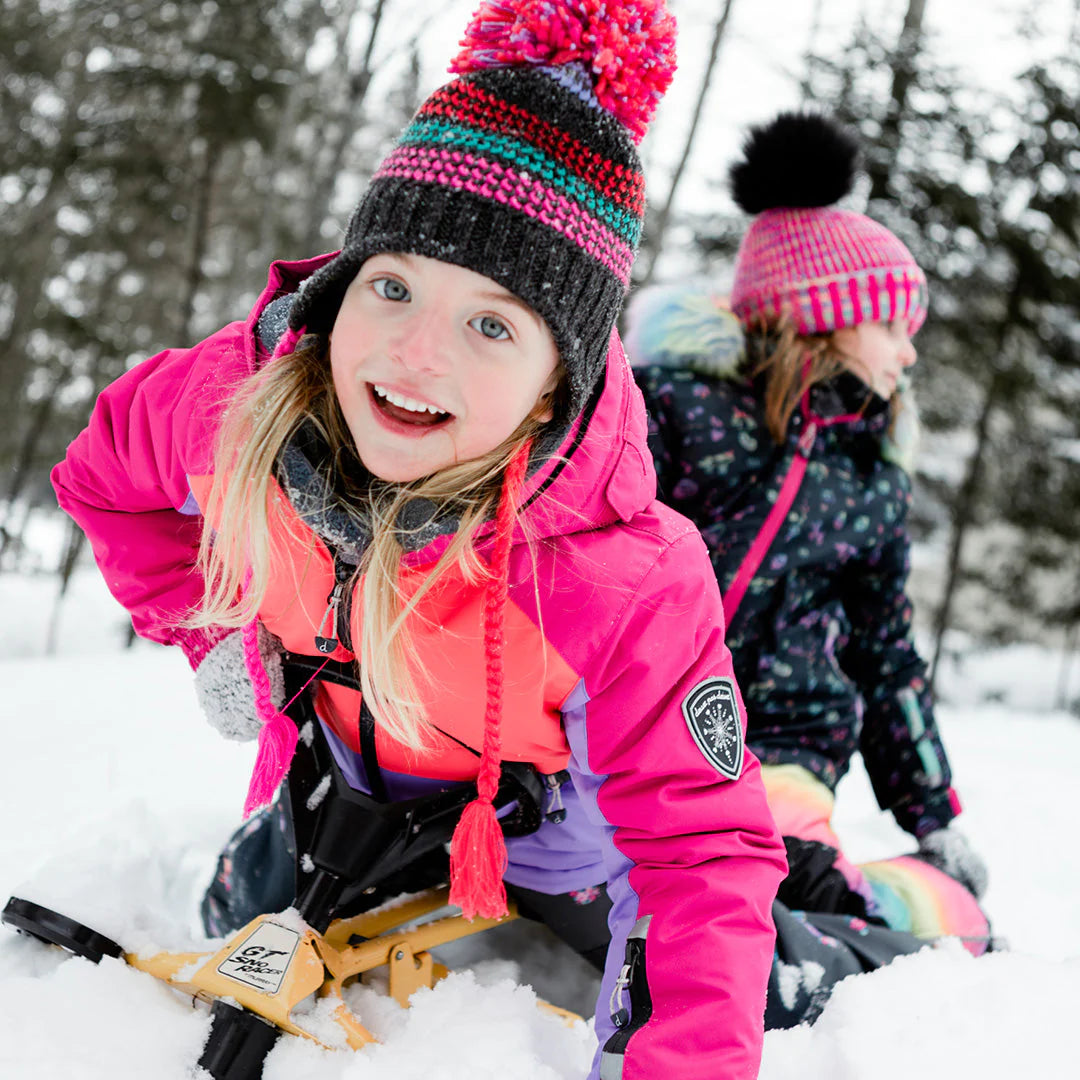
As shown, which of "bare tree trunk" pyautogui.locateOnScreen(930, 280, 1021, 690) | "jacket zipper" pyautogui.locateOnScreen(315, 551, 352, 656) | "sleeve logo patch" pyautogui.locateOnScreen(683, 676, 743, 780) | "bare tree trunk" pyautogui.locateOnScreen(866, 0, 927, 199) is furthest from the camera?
"bare tree trunk" pyautogui.locateOnScreen(930, 280, 1021, 690)

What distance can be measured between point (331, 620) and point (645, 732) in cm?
50

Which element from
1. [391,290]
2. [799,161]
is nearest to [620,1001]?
[391,290]

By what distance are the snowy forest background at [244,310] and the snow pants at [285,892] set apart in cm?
9

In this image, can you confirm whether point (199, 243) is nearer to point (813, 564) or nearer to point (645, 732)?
point (813, 564)

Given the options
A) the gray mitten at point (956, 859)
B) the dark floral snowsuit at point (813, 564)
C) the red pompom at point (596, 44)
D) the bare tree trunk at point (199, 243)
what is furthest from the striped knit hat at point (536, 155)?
the bare tree trunk at point (199, 243)

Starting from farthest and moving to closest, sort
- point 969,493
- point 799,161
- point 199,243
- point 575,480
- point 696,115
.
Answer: point 969,493 < point 199,243 < point 696,115 < point 799,161 < point 575,480

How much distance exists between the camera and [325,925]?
1.60m

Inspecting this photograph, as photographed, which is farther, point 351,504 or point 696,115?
point 696,115

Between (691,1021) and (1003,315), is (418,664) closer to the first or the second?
(691,1021)

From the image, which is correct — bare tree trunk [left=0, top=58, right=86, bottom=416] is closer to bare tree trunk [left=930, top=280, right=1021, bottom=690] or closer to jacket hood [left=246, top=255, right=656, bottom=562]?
jacket hood [left=246, top=255, right=656, bottom=562]

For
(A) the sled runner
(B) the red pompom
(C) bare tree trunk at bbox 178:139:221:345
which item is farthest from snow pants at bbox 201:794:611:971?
(C) bare tree trunk at bbox 178:139:221:345

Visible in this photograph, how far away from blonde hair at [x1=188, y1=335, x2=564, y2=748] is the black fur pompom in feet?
4.50

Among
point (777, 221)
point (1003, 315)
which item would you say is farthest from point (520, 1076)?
point (1003, 315)

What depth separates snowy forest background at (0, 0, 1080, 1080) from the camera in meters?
1.42
